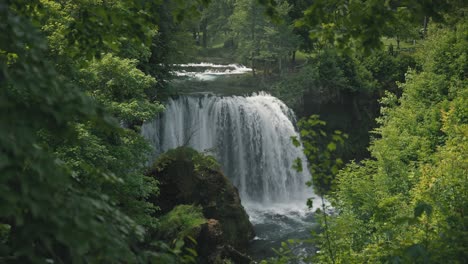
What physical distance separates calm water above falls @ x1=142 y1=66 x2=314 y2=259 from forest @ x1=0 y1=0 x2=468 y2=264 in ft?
0.28

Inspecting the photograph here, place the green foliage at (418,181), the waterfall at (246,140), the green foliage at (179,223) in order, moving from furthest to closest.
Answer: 1. the waterfall at (246,140)
2. the green foliage at (179,223)
3. the green foliage at (418,181)

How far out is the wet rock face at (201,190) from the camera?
640 inches

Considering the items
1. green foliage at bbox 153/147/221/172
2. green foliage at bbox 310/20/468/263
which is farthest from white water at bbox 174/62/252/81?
green foliage at bbox 310/20/468/263

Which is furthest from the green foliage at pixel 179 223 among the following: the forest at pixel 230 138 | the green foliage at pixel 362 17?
the green foliage at pixel 362 17

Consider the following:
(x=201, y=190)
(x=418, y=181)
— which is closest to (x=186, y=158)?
(x=201, y=190)

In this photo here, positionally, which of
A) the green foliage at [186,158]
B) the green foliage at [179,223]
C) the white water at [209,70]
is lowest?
the green foliage at [179,223]

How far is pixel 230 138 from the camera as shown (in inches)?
949

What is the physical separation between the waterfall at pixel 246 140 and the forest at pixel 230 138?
0.25 feet

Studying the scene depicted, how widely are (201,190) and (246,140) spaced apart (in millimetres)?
7995

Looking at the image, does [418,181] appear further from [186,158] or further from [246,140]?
[246,140]

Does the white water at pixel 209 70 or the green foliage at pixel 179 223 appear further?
the white water at pixel 209 70

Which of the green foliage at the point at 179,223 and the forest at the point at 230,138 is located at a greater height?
the forest at the point at 230,138

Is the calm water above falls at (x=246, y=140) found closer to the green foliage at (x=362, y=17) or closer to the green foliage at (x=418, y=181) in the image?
the green foliage at (x=418, y=181)

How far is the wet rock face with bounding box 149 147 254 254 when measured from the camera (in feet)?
53.4
